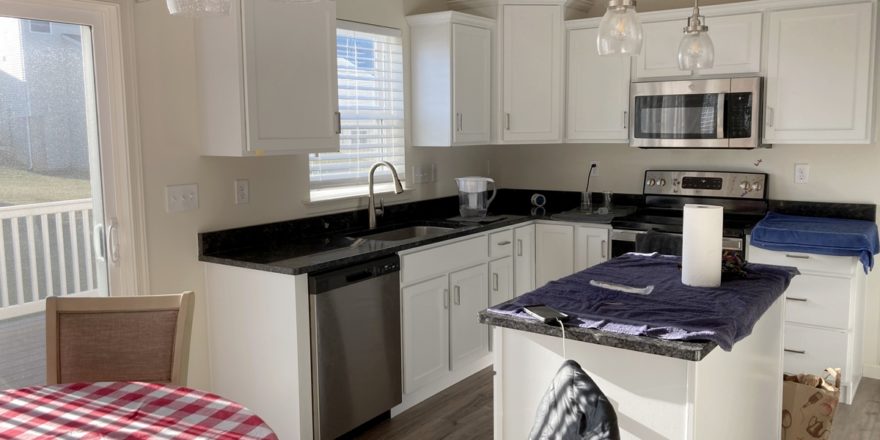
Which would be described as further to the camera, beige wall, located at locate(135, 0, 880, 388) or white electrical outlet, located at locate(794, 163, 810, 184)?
white electrical outlet, located at locate(794, 163, 810, 184)

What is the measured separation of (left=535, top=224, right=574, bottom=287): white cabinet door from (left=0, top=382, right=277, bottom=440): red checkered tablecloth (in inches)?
120

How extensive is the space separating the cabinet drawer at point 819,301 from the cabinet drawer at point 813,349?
0.05m

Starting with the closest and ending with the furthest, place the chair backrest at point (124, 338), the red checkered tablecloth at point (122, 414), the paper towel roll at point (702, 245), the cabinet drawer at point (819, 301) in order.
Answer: the red checkered tablecloth at point (122, 414) < the chair backrest at point (124, 338) < the paper towel roll at point (702, 245) < the cabinet drawer at point (819, 301)

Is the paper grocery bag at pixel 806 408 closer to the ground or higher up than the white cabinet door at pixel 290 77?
closer to the ground

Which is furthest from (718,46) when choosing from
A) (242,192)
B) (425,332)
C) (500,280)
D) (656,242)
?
(242,192)

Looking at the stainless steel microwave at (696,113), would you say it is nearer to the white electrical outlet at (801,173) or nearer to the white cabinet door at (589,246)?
the white electrical outlet at (801,173)

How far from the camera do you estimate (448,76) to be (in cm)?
440

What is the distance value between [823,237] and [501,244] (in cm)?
171

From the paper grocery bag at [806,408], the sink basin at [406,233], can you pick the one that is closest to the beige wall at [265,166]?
the sink basin at [406,233]

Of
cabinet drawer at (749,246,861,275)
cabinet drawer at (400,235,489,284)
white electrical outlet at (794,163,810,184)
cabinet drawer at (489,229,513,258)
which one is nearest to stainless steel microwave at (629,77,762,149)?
Result: white electrical outlet at (794,163,810,184)

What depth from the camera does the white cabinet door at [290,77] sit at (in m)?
3.14

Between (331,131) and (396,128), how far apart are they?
1.03 meters

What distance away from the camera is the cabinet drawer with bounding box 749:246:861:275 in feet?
12.2

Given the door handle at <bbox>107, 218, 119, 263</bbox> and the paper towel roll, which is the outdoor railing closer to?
the door handle at <bbox>107, 218, 119, 263</bbox>
